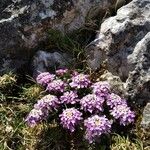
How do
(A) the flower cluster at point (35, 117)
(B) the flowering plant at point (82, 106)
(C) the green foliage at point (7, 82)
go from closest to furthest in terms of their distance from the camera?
1. (B) the flowering plant at point (82, 106)
2. (A) the flower cluster at point (35, 117)
3. (C) the green foliage at point (7, 82)

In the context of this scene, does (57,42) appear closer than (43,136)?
No

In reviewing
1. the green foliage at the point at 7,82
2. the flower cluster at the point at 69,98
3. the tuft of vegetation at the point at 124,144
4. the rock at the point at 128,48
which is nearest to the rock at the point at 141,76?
the rock at the point at 128,48

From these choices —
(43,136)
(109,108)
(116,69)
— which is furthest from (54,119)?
(116,69)

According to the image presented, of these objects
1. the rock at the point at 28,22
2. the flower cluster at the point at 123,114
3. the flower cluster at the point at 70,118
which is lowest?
the flower cluster at the point at 123,114

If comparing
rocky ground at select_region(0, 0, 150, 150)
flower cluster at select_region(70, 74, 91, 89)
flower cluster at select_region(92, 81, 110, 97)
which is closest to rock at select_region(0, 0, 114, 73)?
rocky ground at select_region(0, 0, 150, 150)

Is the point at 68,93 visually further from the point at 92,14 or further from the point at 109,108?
the point at 92,14

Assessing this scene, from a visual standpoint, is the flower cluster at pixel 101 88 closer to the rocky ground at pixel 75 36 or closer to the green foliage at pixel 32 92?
the rocky ground at pixel 75 36

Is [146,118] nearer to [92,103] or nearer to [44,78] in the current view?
[92,103]
